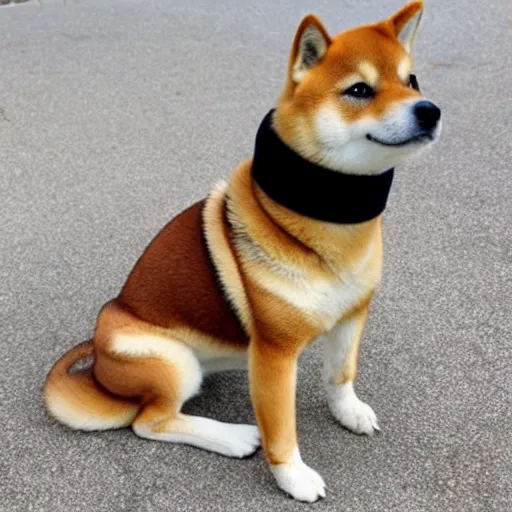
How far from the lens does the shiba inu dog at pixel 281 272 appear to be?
1077 millimetres

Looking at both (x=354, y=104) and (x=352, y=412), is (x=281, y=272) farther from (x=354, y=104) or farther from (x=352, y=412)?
(x=352, y=412)

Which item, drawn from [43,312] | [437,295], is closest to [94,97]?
[43,312]

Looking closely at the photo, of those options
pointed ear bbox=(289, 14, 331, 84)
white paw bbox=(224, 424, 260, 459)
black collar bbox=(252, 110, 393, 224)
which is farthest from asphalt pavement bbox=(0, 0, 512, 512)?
pointed ear bbox=(289, 14, 331, 84)

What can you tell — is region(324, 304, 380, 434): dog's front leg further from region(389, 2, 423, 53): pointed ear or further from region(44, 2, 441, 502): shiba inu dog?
region(389, 2, 423, 53): pointed ear

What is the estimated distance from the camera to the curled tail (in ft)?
4.70

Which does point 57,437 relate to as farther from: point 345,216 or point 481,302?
point 481,302

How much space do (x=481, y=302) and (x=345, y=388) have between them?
558 millimetres

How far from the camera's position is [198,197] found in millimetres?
2324

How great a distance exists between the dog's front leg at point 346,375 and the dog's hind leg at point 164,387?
18 centimetres

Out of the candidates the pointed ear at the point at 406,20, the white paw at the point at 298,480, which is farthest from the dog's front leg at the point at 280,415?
the pointed ear at the point at 406,20

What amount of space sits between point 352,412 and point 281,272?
16.3 inches

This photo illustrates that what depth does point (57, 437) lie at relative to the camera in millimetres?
1480

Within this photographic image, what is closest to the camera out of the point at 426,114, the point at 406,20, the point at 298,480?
the point at 426,114

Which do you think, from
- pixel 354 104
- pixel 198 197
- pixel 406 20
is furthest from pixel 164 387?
pixel 198 197
